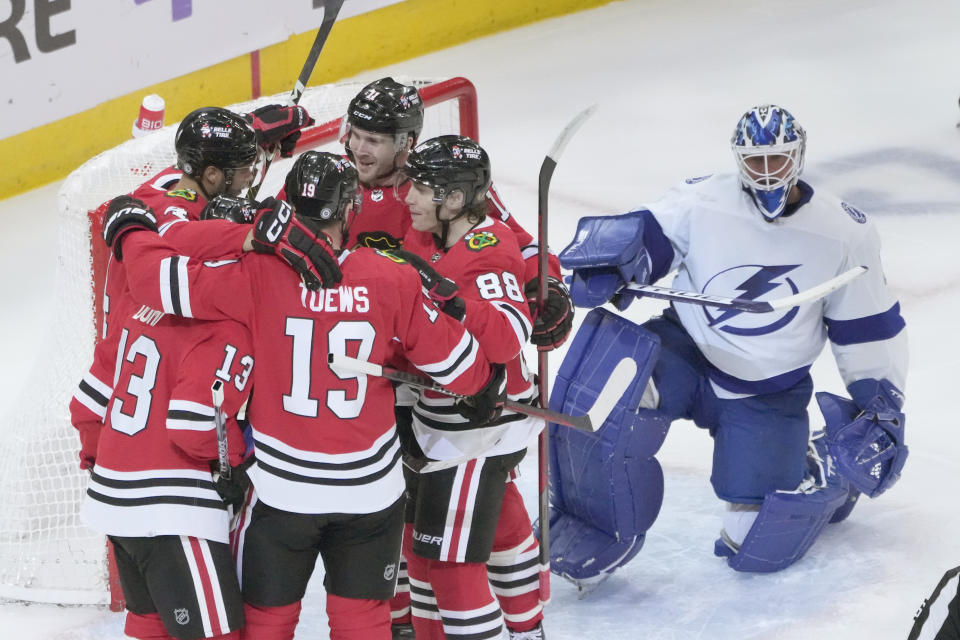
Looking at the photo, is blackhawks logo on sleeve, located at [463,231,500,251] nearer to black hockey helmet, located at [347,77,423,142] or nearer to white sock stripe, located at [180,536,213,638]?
black hockey helmet, located at [347,77,423,142]

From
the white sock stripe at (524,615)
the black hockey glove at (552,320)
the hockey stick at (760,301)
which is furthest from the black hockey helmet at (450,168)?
the white sock stripe at (524,615)

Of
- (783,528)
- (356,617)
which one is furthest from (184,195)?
(783,528)

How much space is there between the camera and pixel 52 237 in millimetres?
5363

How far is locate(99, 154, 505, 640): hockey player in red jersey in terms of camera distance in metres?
2.47

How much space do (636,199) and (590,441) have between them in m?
2.37

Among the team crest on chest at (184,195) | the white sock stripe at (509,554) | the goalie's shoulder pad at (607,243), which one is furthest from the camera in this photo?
the goalie's shoulder pad at (607,243)

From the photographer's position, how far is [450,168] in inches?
109

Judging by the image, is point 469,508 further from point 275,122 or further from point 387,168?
point 275,122

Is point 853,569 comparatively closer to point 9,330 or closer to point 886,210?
point 886,210

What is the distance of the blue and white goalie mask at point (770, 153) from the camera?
3223 millimetres

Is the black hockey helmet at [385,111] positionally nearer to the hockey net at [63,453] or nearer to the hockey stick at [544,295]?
the hockey stick at [544,295]

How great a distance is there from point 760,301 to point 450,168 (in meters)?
0.83

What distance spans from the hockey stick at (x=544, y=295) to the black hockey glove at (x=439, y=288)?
0.35 metres

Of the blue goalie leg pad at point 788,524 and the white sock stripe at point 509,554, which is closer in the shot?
the white sock stripe at point 509,554
